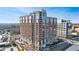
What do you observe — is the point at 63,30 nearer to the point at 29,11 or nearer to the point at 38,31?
the point at 38,31

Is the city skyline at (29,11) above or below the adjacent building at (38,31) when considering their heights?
above

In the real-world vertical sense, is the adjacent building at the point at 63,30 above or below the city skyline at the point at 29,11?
below

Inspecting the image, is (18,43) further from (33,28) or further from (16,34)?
(33,28)

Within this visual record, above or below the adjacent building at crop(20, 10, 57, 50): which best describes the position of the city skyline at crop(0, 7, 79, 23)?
above

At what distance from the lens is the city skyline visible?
1.57 meters

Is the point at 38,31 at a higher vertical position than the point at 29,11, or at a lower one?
lower

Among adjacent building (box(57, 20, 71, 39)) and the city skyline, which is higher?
the city skyline

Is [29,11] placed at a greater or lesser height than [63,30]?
greater

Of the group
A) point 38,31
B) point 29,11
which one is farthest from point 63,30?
point 29,11

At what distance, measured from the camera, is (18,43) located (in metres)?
1.61

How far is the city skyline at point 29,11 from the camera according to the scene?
1.57 m

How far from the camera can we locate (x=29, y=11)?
158 centimetres
